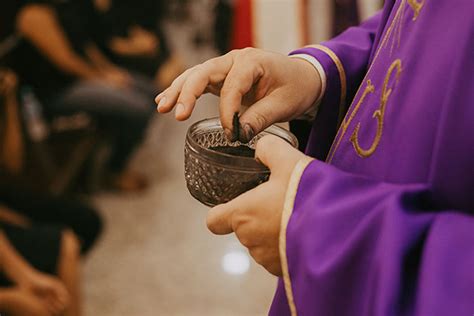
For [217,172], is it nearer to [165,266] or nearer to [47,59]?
[165,266]

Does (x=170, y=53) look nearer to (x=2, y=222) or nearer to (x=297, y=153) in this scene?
(x=2, y=222)

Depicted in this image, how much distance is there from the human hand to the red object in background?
1.03 m

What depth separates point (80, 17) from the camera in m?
2.72

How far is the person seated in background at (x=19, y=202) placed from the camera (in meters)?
1.88

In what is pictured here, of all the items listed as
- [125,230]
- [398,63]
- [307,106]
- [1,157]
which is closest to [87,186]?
[125,230]

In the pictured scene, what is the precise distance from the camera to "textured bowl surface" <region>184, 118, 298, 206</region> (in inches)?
25.2

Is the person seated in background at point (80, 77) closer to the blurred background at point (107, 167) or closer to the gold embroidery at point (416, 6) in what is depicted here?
the blurred background at point (107, 167)

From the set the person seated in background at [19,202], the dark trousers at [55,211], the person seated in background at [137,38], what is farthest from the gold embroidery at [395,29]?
the person seated in background at [137,38]

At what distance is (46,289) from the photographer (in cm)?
158

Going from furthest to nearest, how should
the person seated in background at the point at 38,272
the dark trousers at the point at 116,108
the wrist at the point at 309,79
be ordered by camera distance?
1. the dark trousers at the point at 116,108
2. the person seated in background at the point at 38,272
3. the wrist at the point at 309,79

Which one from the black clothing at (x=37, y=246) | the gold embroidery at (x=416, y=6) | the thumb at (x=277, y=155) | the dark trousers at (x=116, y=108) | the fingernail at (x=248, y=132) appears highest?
the gold embroidery at (x=416, y=6)

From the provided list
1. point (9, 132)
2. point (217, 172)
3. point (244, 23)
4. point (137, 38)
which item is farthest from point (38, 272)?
point (137, 38)

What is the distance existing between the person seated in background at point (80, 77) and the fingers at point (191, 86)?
193 centimetres

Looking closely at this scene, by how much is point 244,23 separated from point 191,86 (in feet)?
4.90
